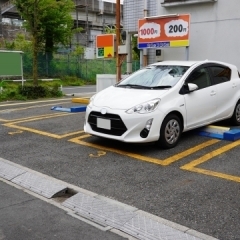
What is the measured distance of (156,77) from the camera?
6355mm

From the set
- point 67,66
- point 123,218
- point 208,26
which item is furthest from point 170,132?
point 67,66

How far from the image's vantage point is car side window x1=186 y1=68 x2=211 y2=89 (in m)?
6.24

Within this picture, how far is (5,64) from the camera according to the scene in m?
14.7

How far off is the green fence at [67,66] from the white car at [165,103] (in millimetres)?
16331

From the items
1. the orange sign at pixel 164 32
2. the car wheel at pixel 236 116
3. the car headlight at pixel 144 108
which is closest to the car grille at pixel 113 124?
the car headlight at pixel 144 108

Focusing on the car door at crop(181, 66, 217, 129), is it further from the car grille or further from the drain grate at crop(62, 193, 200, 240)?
the drain grate at crop(62, 193, 200, 240)

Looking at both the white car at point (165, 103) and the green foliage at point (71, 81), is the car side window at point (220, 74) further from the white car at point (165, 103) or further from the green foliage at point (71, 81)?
the green foliage at point (71, 81)

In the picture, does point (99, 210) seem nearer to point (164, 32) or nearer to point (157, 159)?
point (157, 159)

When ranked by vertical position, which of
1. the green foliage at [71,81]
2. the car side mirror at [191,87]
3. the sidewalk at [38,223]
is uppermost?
the car side mirror at [191,87]

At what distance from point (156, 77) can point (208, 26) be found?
4.61 metres

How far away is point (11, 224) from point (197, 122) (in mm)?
3942

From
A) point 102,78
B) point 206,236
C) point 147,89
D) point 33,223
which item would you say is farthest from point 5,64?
point 206,236

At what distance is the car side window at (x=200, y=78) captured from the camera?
6239 millimetres

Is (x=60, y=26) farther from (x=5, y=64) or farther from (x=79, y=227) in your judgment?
(x=79, y=227)
